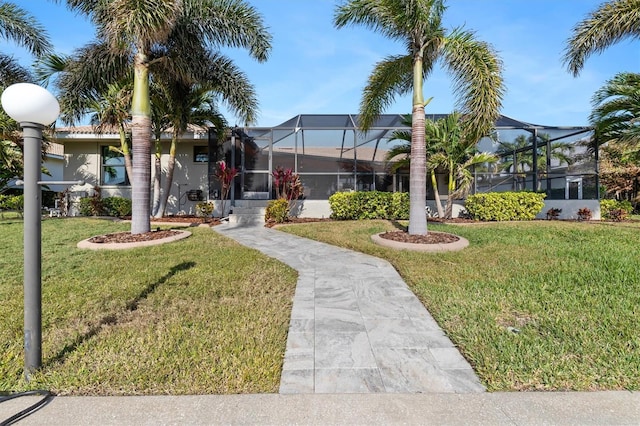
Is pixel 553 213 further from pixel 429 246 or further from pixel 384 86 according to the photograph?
pixel 429 246

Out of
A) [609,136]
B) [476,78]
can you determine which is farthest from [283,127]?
[609,136]

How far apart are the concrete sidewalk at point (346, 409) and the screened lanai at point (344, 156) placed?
1079 cm

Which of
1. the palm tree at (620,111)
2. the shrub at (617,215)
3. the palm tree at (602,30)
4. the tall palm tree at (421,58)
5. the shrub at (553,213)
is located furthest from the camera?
the shrub at (553,213)

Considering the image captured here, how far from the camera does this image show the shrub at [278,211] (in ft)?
34.7

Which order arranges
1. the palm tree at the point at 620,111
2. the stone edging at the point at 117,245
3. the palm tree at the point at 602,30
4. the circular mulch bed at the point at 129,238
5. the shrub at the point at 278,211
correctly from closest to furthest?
the stone edging at the point at 117,245, the circular mulch bed at the point at 129,238, the palm tree at the point at 602,30, the palm tree at the point at 620,111, the shrub at the point at 278,211

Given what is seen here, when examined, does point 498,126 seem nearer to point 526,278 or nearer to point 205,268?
point 526,278

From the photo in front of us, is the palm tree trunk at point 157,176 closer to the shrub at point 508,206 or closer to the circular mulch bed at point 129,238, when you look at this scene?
the circular mulch bed at point 129,238

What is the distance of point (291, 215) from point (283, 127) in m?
3.60

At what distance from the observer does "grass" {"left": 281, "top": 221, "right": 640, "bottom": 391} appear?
2258 millimetres

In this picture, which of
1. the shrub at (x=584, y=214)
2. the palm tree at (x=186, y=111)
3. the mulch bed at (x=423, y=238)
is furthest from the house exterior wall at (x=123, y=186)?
the shrub at (x=584, y=214)

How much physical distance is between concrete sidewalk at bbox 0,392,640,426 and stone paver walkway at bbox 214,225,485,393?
12 cm

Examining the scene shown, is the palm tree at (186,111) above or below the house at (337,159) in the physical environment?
above

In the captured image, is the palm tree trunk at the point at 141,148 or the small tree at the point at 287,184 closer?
the palm tree trunk at the point at 141,148

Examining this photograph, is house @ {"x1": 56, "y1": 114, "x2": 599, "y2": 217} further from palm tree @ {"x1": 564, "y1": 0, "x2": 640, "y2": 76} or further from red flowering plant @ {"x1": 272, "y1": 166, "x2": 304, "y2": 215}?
palm tree @ {"x1": 564, "y1": 0, "x2": 640, "y2": 76}
